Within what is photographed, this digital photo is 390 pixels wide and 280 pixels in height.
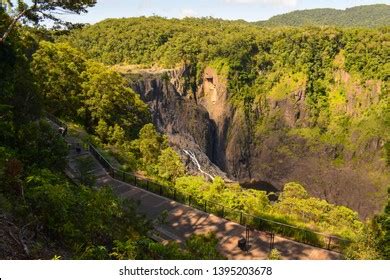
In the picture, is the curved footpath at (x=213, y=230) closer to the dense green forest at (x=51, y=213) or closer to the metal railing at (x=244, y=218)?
the metal railing at (x=244, y=218)

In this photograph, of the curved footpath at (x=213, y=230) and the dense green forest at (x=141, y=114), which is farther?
the curved footpath at (x=213, y=230)

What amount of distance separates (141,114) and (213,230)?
27.2 meters

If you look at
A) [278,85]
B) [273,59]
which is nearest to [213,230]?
[278,85]

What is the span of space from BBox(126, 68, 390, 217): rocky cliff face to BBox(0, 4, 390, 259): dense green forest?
83.3 inches

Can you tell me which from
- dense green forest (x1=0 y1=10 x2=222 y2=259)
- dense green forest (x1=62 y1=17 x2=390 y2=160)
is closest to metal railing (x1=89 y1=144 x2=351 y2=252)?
dense green forest (x1=0 y1=10 x2=222 y2=259)

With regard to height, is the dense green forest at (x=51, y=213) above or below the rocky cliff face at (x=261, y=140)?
above

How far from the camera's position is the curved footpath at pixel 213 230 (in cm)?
1609

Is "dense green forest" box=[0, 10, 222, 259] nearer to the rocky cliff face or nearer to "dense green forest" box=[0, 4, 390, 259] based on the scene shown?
"dense green forest" box=[0, 4, 390, 259]

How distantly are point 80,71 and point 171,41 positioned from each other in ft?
198

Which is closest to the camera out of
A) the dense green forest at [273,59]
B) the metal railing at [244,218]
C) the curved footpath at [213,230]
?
the curved footpath at [213,230]

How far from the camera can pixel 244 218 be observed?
1862 centimetres

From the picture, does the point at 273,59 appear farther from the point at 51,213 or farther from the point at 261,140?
the point at 51,213

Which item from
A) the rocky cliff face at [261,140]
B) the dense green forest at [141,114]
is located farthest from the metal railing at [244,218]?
the rocky cliff face at [261,140]

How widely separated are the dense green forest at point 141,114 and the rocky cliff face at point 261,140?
212cm
